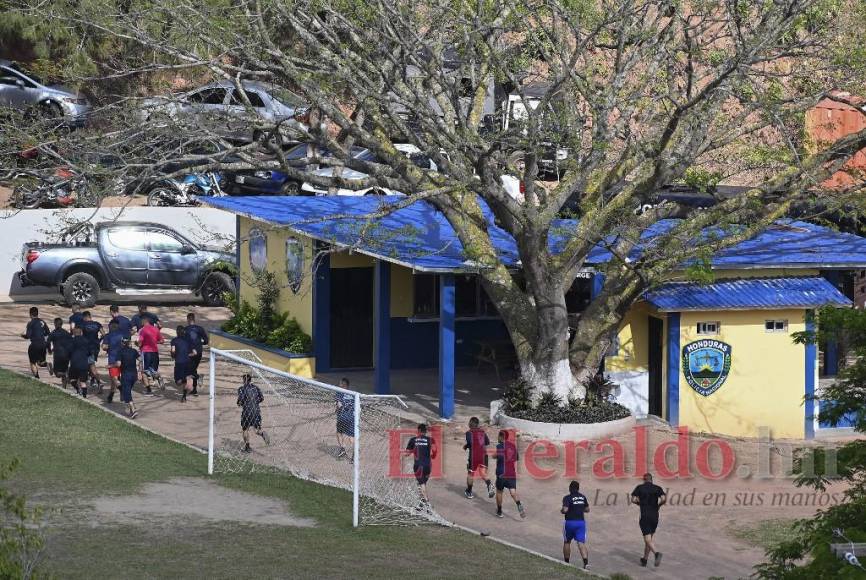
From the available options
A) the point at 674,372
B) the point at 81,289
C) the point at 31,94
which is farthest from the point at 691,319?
the point at 31,94

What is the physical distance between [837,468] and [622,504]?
25.5ft

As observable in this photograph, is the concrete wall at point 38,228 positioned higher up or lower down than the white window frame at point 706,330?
higher up

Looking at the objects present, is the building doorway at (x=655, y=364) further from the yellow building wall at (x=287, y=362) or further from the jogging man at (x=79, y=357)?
the jogging man at (x=79, y=357)

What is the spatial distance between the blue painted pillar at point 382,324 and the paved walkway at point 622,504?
2.47 feet

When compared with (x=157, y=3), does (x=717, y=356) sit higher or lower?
lower

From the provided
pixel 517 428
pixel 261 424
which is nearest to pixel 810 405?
pixel 517 428

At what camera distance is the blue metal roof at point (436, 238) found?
69.8 feet

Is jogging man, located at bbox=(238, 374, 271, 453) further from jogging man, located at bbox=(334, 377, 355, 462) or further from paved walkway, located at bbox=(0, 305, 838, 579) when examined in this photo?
paved walkway, located at bbox=(0, 305, 838, 579)

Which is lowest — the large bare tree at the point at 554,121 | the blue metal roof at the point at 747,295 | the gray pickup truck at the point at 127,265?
the blue metal roof at the point at 747,295

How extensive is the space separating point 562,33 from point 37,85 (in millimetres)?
20706

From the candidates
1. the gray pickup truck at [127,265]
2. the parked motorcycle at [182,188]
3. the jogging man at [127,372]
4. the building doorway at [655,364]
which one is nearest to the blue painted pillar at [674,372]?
the building doorway at [655,364]

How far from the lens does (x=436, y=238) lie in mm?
23438

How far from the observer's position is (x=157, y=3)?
21484 mm

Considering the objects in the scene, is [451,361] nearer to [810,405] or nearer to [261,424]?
[261,424]
